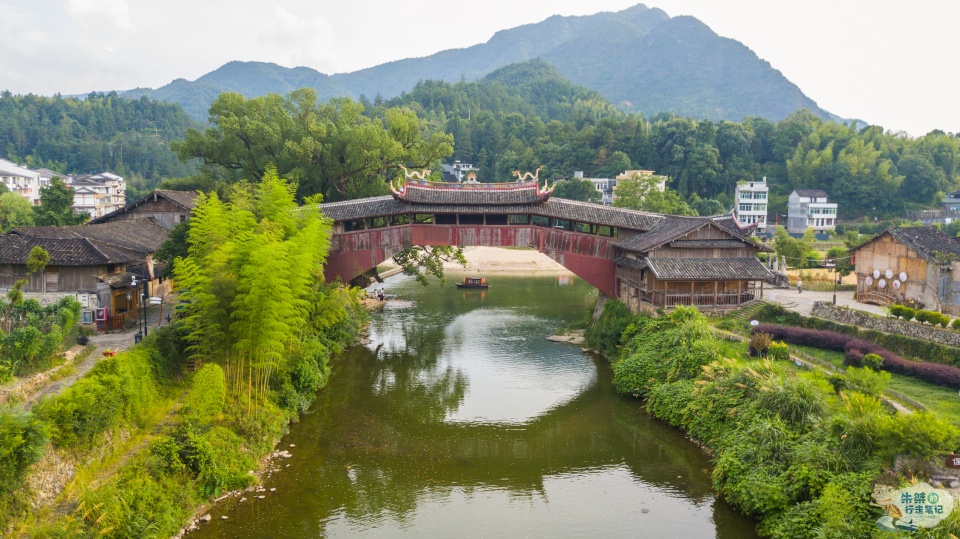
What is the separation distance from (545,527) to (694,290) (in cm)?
1386

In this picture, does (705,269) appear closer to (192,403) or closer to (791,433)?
(791,433)

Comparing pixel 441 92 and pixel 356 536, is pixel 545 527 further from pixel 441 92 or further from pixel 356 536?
pixel 441 92

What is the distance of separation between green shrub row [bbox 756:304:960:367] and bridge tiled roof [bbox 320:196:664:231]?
5.74 metres

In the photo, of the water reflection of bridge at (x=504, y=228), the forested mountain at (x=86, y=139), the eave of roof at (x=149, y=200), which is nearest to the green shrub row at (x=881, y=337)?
the water reflection of bridge at (x=504, y=228)

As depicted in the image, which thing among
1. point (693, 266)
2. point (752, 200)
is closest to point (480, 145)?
point (752, 200)

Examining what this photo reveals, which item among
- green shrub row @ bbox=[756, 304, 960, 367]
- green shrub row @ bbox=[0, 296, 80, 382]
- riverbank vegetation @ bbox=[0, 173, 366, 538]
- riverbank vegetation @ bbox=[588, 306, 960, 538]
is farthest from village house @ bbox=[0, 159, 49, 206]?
riverbank vegetation @ bbox=[588, 306, 960, 538]

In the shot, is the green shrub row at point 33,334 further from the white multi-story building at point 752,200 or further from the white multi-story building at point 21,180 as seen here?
the white multi-story building at point 752,200

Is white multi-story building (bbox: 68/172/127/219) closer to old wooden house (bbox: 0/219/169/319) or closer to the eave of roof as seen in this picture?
the eave of roof

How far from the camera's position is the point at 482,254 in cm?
5831

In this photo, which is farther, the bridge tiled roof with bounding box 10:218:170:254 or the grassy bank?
the bridge tiled roof with bounding box 10:218:170:254

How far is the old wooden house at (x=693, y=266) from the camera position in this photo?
2536 centimetres

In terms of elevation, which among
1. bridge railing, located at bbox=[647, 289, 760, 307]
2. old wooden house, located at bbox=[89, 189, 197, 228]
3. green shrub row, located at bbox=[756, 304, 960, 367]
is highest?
old wooden house, located at bbox=[89, 189, 197, 228]

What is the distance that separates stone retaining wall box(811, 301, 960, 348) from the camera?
66.2 feet

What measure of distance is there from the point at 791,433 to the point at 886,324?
9.32 meters
